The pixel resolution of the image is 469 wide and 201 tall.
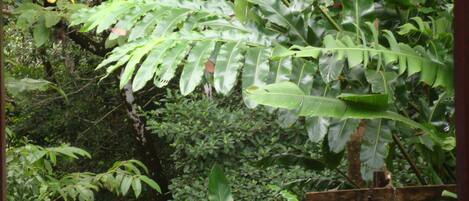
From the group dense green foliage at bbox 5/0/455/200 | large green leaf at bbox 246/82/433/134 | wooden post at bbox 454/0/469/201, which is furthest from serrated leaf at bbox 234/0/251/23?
wooden post at bbox 454/0/469/201

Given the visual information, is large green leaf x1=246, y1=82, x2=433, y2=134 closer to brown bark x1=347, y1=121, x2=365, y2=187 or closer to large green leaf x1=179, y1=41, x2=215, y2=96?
large green leaf x1=179, y1=41, x2=215, y2=96

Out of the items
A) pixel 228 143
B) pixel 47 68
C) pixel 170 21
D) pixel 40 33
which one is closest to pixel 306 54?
pixel 170 21

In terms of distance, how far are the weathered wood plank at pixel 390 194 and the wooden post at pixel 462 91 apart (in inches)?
37.8

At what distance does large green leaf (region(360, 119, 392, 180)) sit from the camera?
1.22 m

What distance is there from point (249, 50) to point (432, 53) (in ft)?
1.16

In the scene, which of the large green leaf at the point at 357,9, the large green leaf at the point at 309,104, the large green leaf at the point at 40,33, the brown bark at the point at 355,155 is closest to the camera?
the large green leaf at the point at 309,104

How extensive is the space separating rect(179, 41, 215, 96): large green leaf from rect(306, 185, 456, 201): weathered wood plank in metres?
0.31

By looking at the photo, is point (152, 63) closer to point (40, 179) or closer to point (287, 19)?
point (287, 19)

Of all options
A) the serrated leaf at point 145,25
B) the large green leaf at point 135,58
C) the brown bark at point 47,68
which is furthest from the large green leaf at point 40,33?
the brown bark at point 47,68

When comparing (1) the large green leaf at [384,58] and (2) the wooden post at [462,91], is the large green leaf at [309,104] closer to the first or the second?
(1) the large green leaf at [384,58]

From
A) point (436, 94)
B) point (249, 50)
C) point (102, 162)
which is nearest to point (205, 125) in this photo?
point (102, 162)

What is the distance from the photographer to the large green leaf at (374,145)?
122 cm

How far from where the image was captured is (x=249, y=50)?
1358 mm

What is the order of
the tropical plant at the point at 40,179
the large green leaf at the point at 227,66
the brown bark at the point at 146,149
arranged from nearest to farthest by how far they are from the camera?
1. the large green leaf at the point at 227,66
2. the tropical plant at the point at 40,179
3. the brown bark at the point at 146,149
